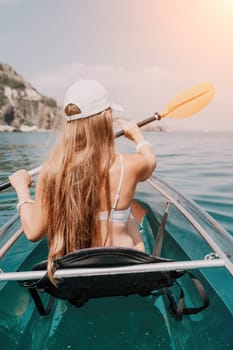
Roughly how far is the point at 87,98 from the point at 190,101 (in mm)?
1701

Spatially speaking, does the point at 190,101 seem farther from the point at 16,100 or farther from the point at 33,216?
the point at 16,100

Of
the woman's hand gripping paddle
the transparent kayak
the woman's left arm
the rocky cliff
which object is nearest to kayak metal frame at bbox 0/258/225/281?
the transparent kayak

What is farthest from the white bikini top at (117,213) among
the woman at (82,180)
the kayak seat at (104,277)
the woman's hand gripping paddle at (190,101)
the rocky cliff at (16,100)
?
the rocky cliff at (16,100)

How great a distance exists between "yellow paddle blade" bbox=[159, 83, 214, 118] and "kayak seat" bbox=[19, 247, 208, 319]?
166 cm

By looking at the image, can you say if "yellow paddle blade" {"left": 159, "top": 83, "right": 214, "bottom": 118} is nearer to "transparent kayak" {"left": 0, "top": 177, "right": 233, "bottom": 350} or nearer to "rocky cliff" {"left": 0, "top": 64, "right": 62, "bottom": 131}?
"transparent kayak" {"left": 0, "top": 177, "right": 233, "bottom": 350}

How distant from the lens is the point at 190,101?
121 inches

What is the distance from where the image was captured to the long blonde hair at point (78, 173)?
59.9 inches

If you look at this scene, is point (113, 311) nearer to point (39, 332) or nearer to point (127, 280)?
point (39, 332)

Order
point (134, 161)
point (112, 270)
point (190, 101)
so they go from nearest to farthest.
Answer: point (112, 270), point (134, 161), point (190, 101)

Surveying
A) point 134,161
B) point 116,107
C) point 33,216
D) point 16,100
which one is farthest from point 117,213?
point 16,100

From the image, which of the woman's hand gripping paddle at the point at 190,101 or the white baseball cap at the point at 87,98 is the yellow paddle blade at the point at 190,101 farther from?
the white baseball cap at the point at 87,98

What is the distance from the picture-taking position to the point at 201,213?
2.48 metres

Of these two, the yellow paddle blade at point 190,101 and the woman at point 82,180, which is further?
the yellow paddle blade at point 190,101

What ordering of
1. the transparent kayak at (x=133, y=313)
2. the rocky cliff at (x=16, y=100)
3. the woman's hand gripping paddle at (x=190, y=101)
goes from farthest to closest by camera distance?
the rocky cliff at (x=16, y=100) → the woman's hand gripping paddle at (x=190, y=101) → the transparent kayak at (x=133, y=313)
